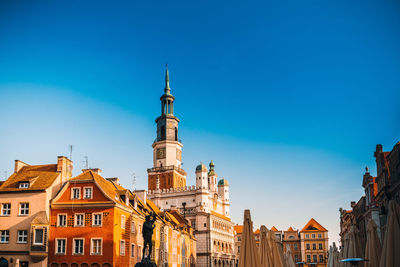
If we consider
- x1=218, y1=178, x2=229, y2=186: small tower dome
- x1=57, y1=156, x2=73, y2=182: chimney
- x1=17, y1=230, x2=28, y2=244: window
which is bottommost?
x1=17, y1=230, x2=28, y2=244: window

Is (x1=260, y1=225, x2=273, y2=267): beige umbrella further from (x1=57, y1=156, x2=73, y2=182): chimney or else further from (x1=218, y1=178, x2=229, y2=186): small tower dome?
(x1=218, y1=178, x2=229, y2=186): small tower dome

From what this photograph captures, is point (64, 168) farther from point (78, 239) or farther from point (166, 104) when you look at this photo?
point (166, 104)

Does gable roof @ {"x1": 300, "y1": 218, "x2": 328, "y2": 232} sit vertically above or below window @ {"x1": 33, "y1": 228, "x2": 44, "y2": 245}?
above

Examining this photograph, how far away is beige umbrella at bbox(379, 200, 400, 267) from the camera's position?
18531 mm

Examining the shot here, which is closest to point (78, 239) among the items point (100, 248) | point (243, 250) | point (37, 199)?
point (100, 248)

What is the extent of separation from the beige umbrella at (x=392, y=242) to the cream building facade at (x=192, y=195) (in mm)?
72596

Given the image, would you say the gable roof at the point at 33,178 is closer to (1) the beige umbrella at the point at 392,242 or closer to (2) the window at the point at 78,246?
(2) the window at the point at 78,246

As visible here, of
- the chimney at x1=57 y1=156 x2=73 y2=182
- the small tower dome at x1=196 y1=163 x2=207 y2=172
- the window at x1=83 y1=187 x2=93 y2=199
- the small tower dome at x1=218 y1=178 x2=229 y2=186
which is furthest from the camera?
the small tower dome at x1=218 y1=178 x2=229 y2=186

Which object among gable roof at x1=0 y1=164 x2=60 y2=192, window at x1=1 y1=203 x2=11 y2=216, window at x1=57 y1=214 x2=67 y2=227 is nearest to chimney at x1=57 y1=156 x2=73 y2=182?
gable roof at x1=0 y1=164 x2=60 y2=192

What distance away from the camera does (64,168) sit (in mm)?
47812

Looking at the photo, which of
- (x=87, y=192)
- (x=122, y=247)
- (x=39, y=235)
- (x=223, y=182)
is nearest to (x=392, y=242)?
(x=122, y=247)

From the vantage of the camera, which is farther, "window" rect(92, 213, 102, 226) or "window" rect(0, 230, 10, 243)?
"window" rect(92, 213, 102, 226)

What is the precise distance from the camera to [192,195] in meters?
102

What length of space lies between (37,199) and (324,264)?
9940 cm
